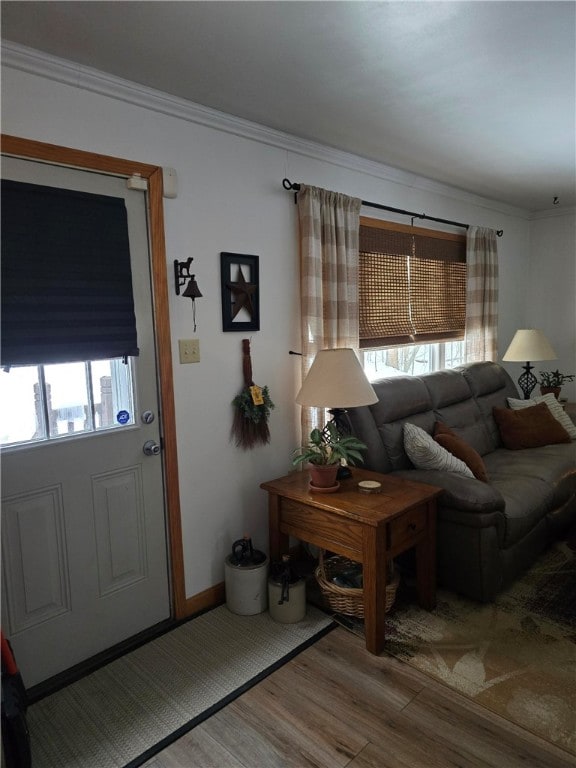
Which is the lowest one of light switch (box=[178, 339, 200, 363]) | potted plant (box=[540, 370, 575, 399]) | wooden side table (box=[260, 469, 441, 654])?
wooden side table (box=[260, 469, 441, 654])

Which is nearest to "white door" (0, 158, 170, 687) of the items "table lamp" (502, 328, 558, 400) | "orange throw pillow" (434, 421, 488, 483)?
"orange throw pillow" (434, 421, 488, 483)

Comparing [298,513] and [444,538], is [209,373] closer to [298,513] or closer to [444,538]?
[298,513]

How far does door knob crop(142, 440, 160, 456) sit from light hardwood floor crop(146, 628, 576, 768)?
1050 mm

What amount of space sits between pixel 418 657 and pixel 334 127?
2.57 meters

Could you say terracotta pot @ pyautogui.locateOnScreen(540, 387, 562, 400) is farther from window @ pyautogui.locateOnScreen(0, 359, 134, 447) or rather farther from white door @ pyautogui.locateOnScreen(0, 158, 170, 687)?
window @ pyautogui.locateOnScreen(0, 359, 134, 447)

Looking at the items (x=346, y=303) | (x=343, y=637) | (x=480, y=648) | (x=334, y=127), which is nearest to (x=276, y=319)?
(x=346, y=303)

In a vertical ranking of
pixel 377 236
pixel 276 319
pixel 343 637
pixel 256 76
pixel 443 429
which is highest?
pixel 256 76

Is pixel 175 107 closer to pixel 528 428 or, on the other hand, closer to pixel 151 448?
pixel 151 448

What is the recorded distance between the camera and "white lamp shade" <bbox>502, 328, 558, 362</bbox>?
167 inches

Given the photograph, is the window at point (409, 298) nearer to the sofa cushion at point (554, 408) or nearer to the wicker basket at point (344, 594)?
the sofa cushion at point (554, 408)

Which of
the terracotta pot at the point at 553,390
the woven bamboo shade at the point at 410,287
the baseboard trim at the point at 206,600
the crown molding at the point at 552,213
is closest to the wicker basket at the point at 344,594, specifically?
the baseboard trim at the point at 206,600

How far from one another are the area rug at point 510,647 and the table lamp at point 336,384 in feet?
3.39

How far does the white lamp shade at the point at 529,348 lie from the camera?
4.25 metres

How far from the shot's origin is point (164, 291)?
2.27m
